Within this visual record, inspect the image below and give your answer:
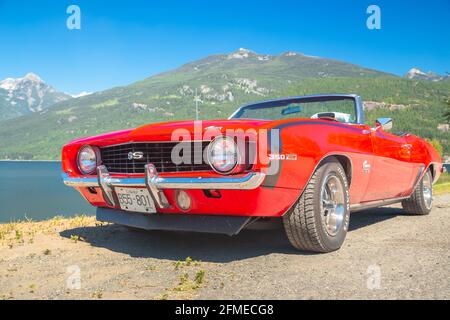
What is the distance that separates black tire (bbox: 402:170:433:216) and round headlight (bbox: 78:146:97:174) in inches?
158

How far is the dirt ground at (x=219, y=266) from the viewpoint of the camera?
96.9 inches

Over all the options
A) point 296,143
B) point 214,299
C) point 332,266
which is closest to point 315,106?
point 296,143

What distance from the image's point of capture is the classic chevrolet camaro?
9.55 ft

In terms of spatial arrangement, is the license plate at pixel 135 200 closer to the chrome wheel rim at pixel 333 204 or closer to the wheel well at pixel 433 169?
the chrome wheel rim at pixel 333 204

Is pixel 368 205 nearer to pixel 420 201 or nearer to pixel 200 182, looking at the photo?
pixel 420 201

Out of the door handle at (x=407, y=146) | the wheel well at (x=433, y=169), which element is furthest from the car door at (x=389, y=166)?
the wheel well at (x=433, y=169)

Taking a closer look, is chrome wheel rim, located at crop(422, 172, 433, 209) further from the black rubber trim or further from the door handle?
the black rubber trim

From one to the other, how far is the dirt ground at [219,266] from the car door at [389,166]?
0.42m

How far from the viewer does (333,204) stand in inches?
142

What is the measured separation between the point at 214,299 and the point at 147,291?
0.44 m

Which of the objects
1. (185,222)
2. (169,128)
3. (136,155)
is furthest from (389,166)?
(136,155)

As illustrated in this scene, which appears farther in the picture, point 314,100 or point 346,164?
point 314,100

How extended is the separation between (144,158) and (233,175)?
2.68 ft

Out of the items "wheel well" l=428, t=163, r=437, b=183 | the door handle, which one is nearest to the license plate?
the door handle
